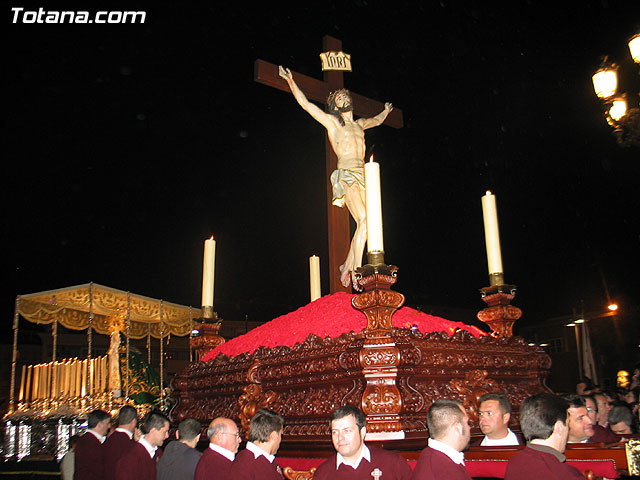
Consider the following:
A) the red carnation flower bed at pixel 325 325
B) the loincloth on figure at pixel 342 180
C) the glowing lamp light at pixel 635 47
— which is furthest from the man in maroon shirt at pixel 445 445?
the glowing lamp light at pixel 635 47

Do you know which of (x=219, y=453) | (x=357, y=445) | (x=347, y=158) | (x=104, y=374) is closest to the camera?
(x=357, y=445)

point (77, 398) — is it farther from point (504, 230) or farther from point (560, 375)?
point (560, 375)

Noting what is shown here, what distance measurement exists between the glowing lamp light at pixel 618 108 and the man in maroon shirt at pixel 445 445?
521 centimetres

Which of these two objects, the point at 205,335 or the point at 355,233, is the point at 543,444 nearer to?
the point at 355,233

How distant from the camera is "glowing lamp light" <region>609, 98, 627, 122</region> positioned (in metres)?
6.26

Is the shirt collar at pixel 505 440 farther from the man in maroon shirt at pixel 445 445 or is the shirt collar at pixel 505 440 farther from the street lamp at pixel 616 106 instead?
the street lamp at pixel 616 106

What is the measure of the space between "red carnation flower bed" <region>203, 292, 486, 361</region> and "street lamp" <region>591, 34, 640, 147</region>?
322 centimetres

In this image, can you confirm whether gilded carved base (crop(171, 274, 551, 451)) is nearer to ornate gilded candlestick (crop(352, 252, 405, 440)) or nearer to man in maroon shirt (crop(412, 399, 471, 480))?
ornate gilded candlestick (crop(352, 252, 405, 440))

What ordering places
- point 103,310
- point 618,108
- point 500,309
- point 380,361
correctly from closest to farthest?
point 380,361 → point 500,309 → point 618,108 → point 103,310

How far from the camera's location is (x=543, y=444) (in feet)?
7.59

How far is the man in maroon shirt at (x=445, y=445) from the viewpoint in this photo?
225 centimetres

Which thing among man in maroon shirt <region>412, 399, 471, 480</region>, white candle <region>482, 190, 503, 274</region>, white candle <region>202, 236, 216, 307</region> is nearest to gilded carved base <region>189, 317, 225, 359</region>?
white candle <region>202, 236, 216, 307</region>

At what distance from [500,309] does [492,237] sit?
567 mm

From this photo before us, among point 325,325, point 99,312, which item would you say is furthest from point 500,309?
point 99,312
